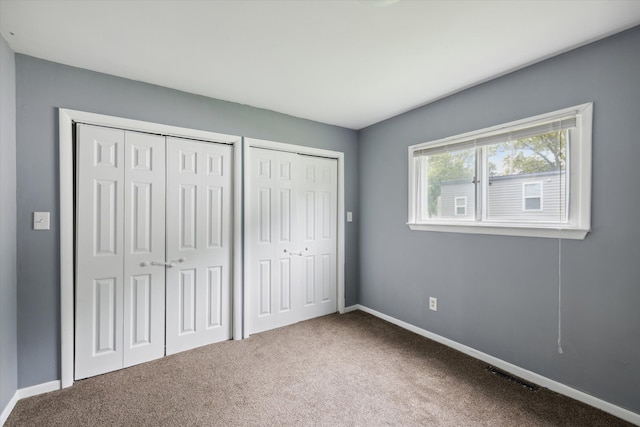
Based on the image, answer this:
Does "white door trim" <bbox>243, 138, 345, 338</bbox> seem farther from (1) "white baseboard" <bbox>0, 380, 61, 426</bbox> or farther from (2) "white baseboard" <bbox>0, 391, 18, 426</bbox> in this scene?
(2) "white baseboard" <bbox>0, 391, 18, 426</bbox>

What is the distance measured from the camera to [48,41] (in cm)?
184

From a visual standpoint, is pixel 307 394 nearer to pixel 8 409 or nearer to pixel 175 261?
pixel 175 261

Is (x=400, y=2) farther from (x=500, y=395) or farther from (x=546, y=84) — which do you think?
(x=500, y=395)

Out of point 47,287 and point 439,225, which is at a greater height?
point 439,225

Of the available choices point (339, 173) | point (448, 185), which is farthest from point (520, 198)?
point (339, 173)

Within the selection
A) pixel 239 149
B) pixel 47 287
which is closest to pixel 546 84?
pixel 239 149

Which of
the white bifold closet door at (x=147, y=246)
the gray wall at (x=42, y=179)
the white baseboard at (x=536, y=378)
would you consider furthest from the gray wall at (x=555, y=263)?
the gray wall at (x=42, y=179)

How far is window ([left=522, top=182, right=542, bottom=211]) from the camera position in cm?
218

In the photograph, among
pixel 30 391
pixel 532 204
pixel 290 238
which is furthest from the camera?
pixel 290 238

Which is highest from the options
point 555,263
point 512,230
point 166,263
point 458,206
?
point 458,206

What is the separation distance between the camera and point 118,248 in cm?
232

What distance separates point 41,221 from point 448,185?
3436mm

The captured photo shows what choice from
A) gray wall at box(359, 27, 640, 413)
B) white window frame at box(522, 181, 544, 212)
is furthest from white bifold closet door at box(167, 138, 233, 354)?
white window frame at box(522, 181, 544, 212)

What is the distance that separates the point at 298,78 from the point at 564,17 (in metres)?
1.77
